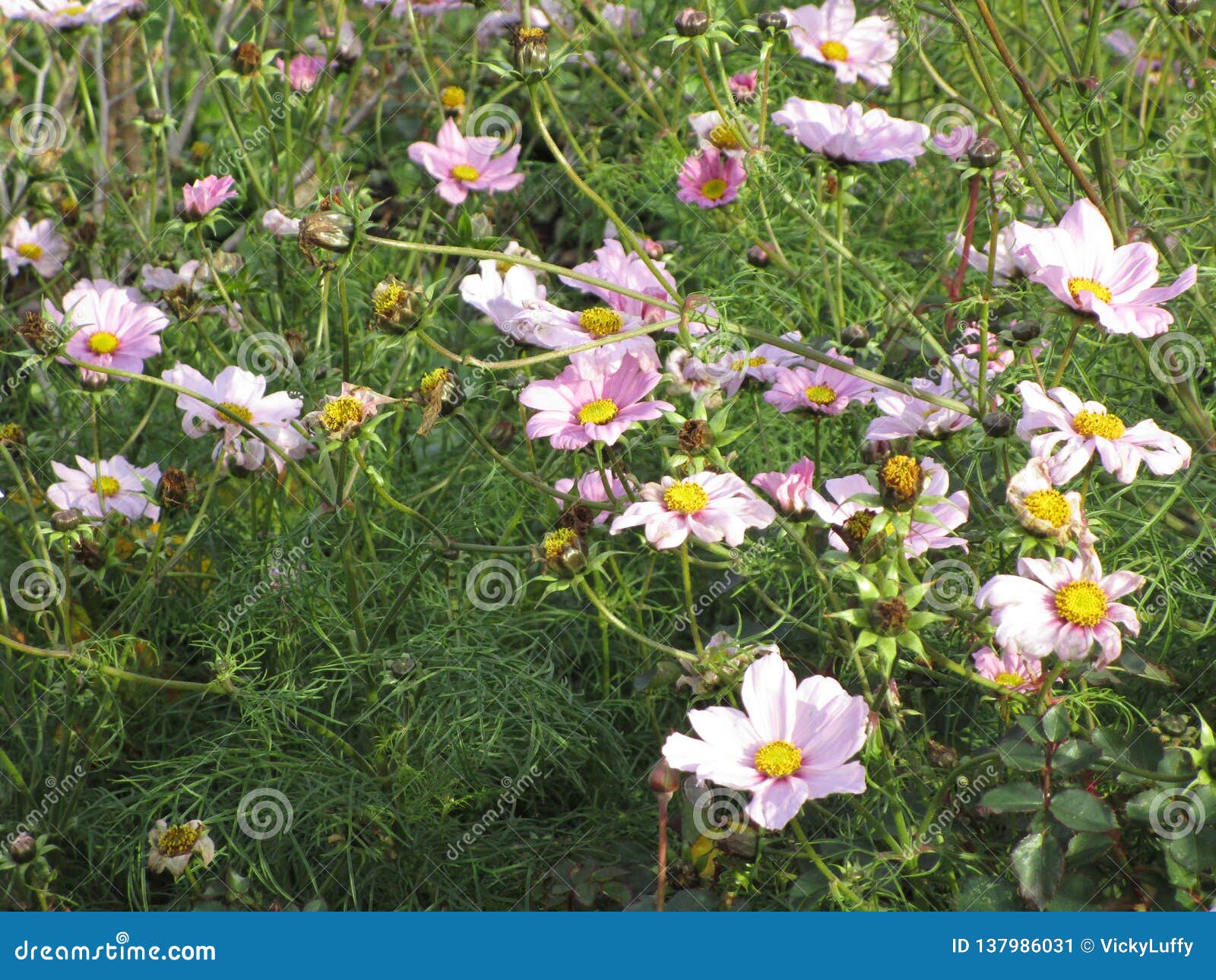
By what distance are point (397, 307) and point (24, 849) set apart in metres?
0.56

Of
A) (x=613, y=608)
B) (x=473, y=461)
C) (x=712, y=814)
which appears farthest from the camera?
(x=473, y=461)

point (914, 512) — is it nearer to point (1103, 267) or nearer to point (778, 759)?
point (778, 759)

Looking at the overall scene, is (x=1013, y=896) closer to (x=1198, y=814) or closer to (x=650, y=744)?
(x=1198, y=814)

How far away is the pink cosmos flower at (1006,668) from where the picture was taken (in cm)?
108

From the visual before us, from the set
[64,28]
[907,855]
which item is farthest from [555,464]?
[64,28]

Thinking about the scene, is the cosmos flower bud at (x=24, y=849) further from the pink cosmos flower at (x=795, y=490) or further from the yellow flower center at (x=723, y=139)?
the yellow flower center at (x=723, y=139)

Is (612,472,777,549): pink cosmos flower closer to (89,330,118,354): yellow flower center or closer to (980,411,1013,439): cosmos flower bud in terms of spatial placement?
(980,411,1013,439): cosmos flower bud

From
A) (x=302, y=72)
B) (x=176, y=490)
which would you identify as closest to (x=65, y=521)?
(x=176, y=490)

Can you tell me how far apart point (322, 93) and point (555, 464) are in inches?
29.6

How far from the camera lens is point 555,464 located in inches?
51.1

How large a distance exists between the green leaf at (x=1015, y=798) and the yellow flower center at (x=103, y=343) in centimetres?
94

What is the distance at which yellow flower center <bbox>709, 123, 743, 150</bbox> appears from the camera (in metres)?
1.40

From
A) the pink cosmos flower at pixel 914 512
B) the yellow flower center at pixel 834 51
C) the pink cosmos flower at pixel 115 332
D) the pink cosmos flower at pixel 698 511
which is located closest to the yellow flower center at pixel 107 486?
the pink cosmos flower at pixel 115 332

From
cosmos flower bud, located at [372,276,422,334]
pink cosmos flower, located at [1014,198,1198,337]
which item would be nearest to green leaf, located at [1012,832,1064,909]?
pink cosmos flower, located at [1014,198,1198,337]
